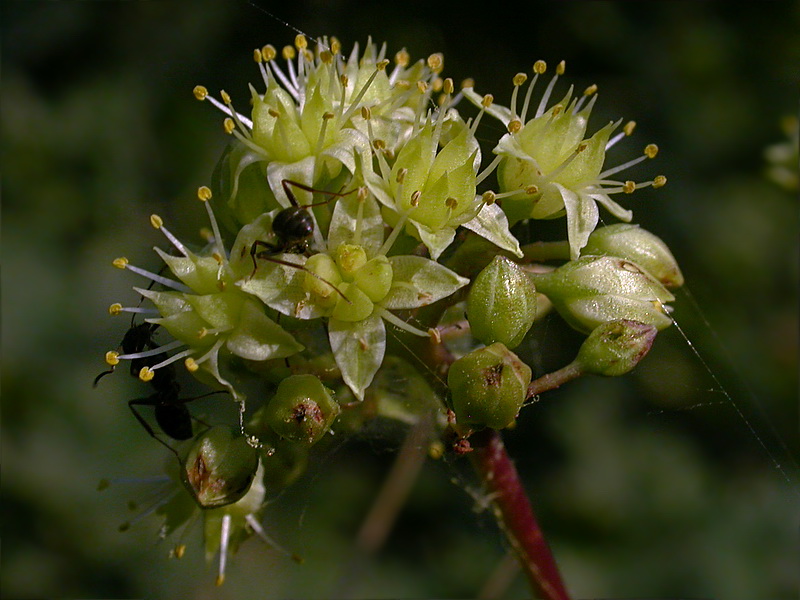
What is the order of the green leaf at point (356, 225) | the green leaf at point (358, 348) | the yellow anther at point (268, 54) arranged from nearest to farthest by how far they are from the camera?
the green leaf at point (358, 348) < the green leaf at point (356, 225) < the yellow anther at point (268, 54)

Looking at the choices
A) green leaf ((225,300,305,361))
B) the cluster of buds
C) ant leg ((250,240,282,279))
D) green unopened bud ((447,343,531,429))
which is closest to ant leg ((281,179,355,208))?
the cluster of buds

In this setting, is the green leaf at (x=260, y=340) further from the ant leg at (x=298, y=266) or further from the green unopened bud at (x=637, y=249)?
the green unopened bud at (x=637, y=249)

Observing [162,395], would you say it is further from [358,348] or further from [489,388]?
[489,388]

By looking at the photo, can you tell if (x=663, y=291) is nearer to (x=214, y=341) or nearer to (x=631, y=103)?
(x=214, y=341)

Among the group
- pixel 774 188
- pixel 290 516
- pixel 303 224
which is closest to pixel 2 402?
pixel 290 516

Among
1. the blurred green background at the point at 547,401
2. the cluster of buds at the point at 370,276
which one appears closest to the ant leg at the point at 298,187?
the cluster of buds at the point at 370,276

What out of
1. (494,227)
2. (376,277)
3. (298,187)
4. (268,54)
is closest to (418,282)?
(376,277)

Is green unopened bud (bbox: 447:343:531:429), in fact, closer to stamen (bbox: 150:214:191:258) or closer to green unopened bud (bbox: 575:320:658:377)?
green unopened bud (bbox: 575:320:658:377)
